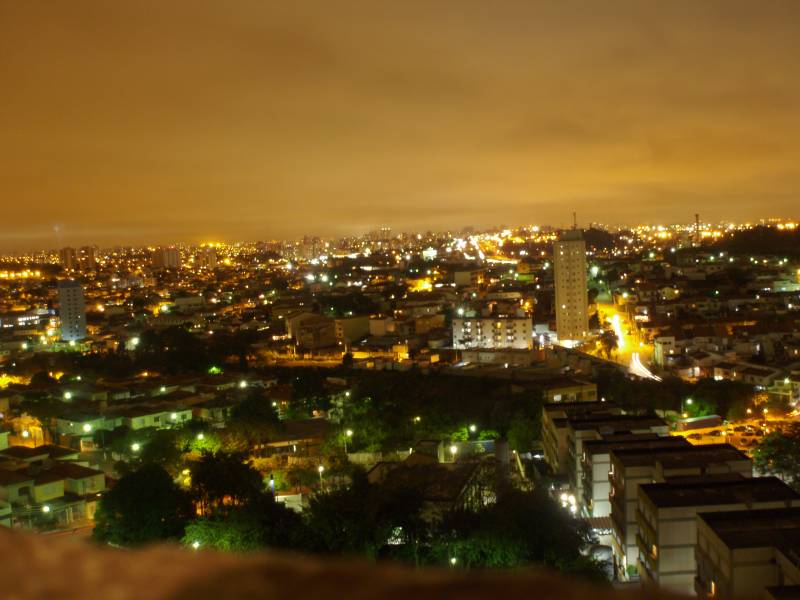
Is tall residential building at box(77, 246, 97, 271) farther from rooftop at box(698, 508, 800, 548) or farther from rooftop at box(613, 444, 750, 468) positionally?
rooftop at box(698, 508, 800, 548)

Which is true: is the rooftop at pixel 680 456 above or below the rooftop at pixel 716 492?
above

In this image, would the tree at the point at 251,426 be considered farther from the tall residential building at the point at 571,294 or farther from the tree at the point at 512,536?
the tall residential building at the point at 571,294

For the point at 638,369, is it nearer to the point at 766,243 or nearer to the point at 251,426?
the point at 251,426

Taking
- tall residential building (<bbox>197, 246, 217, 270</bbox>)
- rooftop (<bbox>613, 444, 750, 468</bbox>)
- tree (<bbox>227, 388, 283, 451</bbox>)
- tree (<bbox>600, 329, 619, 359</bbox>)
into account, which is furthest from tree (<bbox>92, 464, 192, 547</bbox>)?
tall residential building (<bbox>197, 246, 217, 270</bbox>)

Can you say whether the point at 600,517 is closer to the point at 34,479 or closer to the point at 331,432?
the point at 331,432

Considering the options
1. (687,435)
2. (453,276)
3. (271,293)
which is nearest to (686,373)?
(687,435)

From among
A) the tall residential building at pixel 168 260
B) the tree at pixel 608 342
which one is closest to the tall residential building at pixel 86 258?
the tall residential building at pixel 168 260
